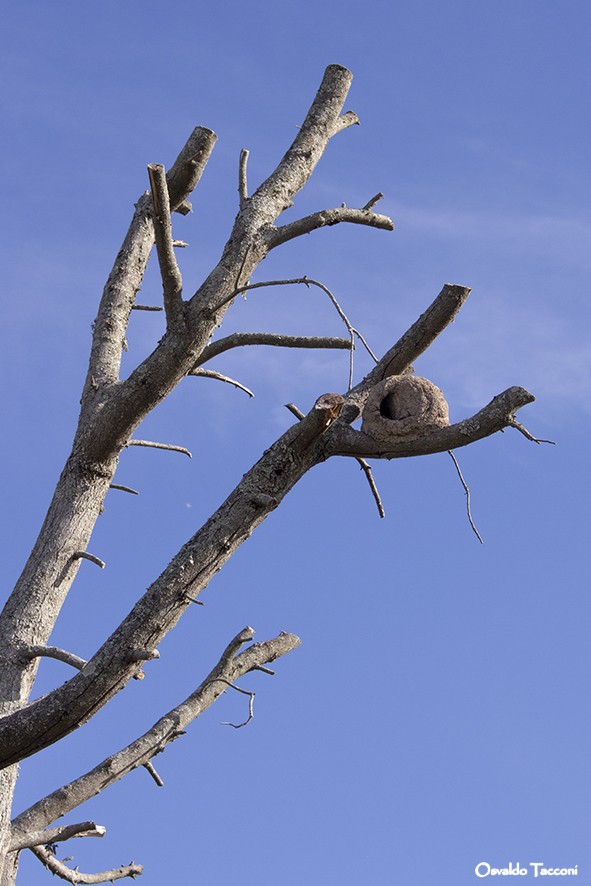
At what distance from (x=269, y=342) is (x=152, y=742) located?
2515mm

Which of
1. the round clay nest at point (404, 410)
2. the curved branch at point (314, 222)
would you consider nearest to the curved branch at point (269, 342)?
the curved branch at point (314, 222)

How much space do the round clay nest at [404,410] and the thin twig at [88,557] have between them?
2.02 meters

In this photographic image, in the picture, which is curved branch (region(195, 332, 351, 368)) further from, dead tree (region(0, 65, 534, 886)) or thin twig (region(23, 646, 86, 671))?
thin twig (region(23, 646, 86, 671))

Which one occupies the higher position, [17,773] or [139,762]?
[139,762]

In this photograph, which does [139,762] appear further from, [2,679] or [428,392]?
[428,392]

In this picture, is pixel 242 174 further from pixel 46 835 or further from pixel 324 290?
pixel 46 835

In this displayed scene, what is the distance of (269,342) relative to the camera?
6.13m

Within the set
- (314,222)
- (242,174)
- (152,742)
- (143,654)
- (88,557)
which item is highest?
(242,174)

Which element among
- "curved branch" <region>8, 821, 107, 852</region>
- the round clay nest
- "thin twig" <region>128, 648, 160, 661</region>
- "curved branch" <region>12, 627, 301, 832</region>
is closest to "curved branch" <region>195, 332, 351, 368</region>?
the round clay nest

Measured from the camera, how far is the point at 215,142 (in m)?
6.71

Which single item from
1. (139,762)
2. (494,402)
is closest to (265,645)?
(139,762)

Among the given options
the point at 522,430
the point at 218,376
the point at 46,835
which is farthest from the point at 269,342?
the point at 46,835

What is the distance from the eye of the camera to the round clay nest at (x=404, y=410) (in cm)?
466

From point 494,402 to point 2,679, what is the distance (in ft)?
10.6
